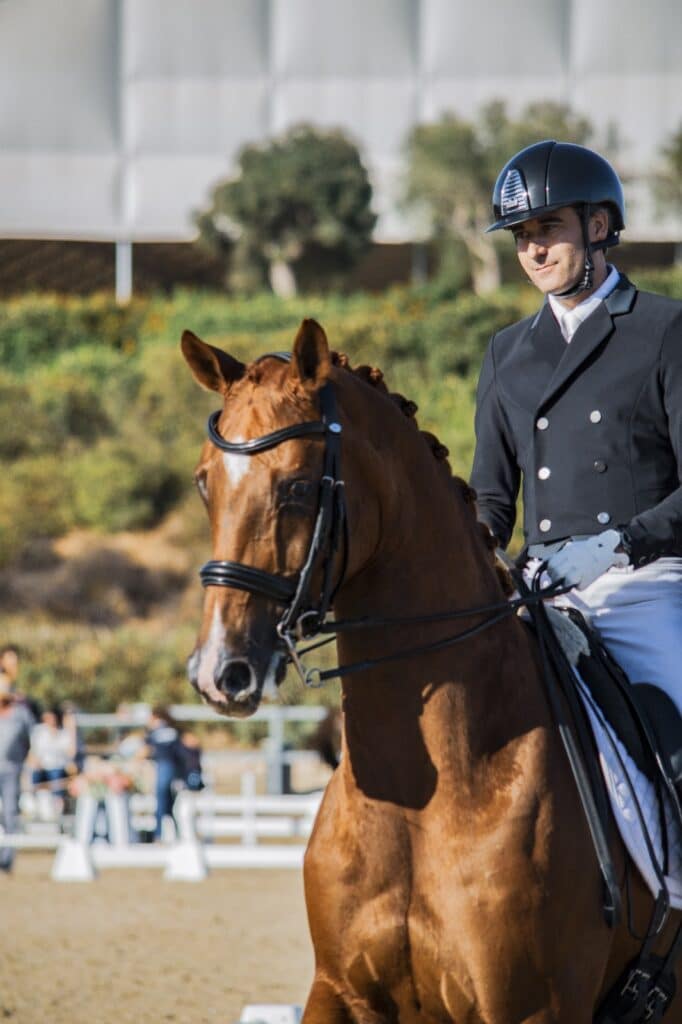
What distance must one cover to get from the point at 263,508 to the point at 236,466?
0.12 metres

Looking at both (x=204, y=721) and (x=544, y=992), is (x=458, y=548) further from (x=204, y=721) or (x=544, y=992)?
(x=204, y=721)

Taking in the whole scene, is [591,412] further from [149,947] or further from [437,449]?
[149,947]

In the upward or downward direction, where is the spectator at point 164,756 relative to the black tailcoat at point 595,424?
downward

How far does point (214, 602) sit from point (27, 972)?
24.1ft

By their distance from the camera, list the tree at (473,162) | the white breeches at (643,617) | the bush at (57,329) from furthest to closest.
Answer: the bush at (57,329) < the tree at (473,162) < the white breeches at (643,617)

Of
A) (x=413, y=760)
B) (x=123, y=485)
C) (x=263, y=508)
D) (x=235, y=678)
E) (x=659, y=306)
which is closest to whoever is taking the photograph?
(x=235, y=678)

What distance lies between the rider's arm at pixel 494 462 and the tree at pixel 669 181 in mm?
45188

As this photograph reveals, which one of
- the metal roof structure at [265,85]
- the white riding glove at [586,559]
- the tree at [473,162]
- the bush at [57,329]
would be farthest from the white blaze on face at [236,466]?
the metal roof structure at [265,85]

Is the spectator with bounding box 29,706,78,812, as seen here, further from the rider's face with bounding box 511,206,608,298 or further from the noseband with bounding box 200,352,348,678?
the noseband with bounding box 200,352,348,678

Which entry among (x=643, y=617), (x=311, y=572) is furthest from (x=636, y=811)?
(x=311, y=572)

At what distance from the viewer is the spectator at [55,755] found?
18.8 m

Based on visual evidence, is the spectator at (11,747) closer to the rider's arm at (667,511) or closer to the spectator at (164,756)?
the spectator at (164,756)

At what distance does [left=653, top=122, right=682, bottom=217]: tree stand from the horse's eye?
4645 cm

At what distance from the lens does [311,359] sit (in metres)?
4.00
